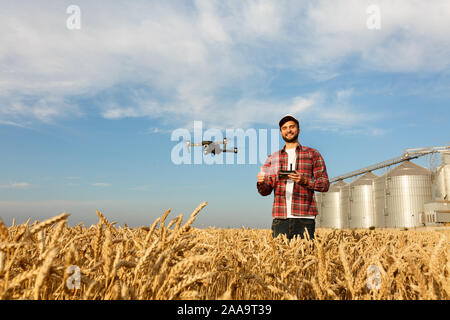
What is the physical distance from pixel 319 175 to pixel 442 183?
37356 millimetres

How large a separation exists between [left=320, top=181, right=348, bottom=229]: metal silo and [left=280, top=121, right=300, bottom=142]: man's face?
143 ft

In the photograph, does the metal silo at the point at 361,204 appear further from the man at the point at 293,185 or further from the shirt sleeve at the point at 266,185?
the shirt sleeve at the point at 266,185

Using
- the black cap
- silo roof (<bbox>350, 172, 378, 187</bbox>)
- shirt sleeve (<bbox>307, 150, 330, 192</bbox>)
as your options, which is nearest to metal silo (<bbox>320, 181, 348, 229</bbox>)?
silo roof (<bbox>350, 172, 378, 187</bbox>)

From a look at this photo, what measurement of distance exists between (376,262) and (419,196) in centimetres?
4060

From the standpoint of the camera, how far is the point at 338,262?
278cm

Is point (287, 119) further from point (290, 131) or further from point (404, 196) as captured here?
point (404, 196)

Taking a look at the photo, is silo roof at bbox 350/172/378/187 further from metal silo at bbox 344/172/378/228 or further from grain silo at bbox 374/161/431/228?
grain silo at bbox 374/161/431/228

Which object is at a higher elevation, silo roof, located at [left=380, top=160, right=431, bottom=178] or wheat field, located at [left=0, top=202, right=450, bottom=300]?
silo roof, located at [left=380, top=160, right=431, bottom=178]

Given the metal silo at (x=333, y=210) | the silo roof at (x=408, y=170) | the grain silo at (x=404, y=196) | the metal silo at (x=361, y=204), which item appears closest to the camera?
the grain silo at (x=404, y=196)

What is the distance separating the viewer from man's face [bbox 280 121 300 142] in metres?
5.03

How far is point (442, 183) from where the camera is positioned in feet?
116

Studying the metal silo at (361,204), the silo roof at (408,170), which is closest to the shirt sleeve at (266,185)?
the silo roof at (408,170)

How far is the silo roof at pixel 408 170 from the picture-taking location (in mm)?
37719
